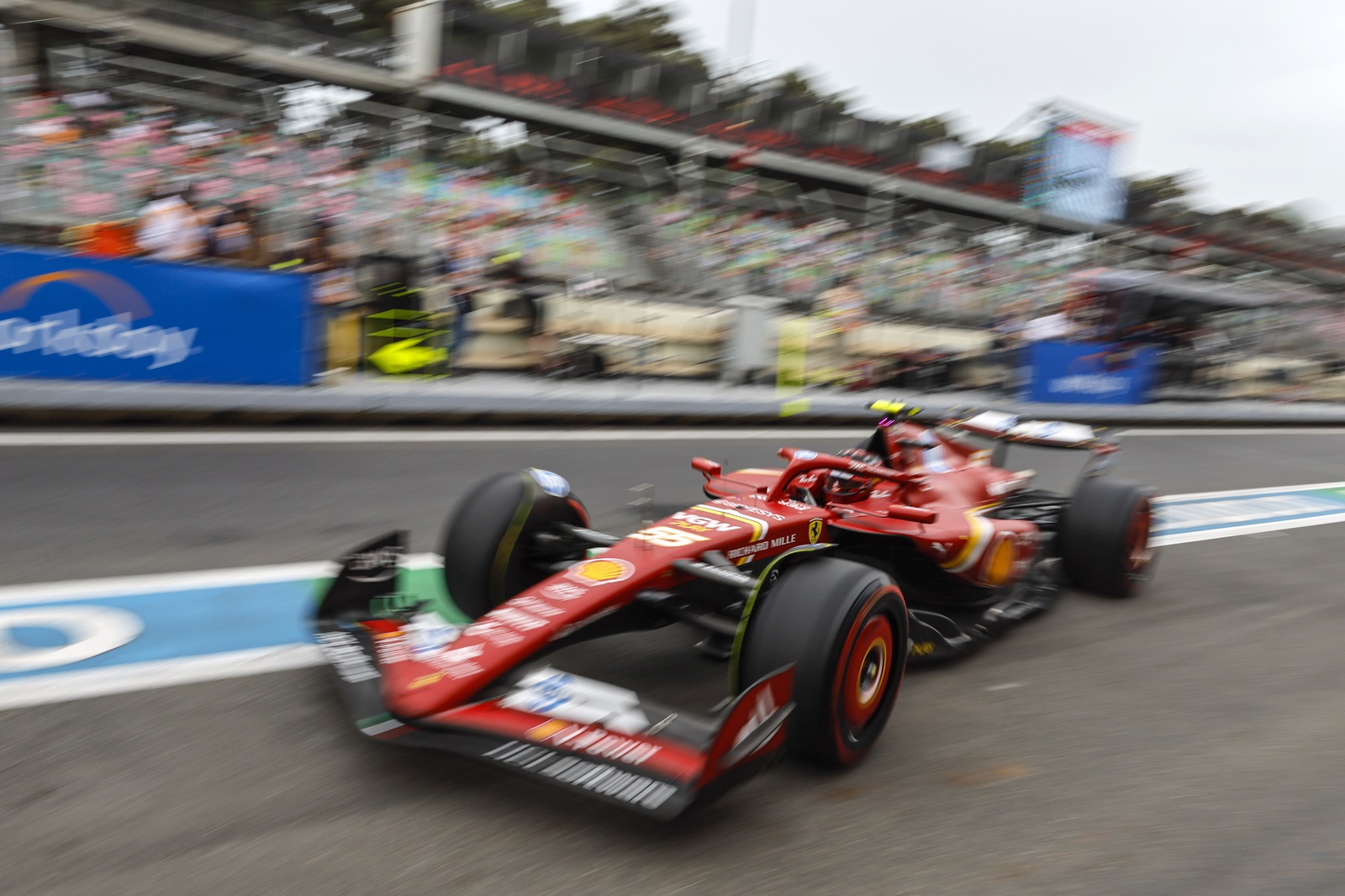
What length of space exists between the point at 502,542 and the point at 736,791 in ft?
4.39

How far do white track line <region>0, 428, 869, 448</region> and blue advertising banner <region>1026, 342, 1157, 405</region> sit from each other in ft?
21.2

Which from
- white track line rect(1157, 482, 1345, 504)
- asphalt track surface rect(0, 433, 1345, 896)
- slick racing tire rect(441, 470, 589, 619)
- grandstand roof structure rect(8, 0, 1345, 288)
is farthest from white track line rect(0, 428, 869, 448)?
grandstand roof structure rect(8, 0, 1345, 288)

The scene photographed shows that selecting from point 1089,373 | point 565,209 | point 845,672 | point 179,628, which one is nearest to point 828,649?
point 845,672

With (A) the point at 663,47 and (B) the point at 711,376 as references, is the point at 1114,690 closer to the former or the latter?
(B) the point at 711,376

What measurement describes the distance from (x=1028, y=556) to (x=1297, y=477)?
8.36 metres

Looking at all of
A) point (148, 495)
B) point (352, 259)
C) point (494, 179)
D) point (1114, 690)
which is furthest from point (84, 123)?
point (1114, 690)

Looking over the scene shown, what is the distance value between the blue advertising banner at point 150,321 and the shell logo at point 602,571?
5642 mm

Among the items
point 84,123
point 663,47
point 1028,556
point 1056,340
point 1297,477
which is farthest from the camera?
point 663,47

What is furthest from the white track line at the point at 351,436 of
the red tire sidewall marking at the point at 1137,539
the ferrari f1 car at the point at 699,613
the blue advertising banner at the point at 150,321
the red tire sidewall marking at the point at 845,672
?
the red tire sidewall marking at the point at 845,672

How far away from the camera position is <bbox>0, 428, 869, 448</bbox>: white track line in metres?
6.69

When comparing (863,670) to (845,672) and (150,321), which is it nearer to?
(845,672)

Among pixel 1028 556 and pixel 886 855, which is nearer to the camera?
pixel 886 855

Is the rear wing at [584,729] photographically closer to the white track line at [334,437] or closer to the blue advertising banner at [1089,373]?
the white track line at [334,437]

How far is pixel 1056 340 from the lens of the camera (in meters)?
15.6
